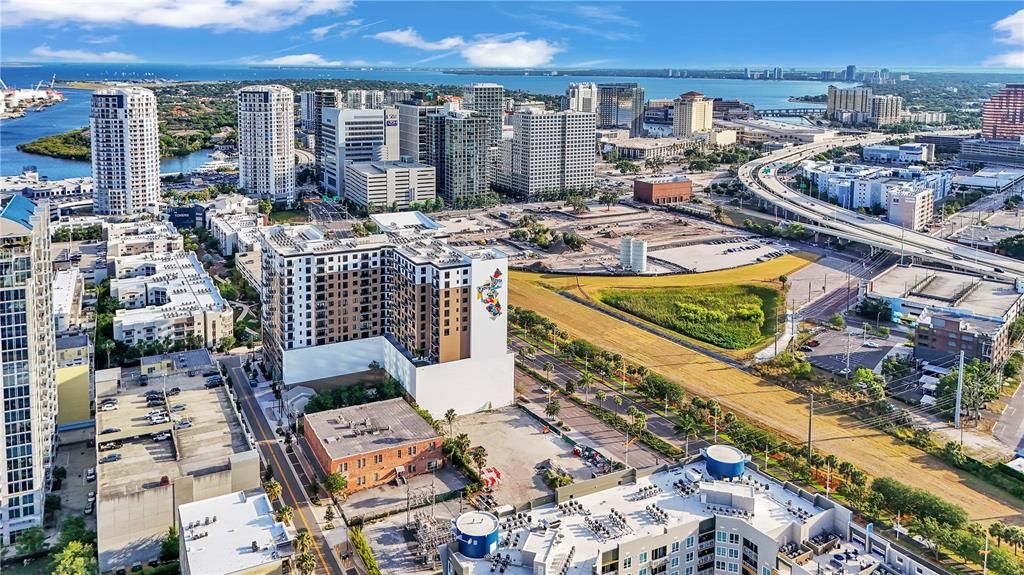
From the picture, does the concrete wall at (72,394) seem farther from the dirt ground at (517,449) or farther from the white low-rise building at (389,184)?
the white low-rise building at (389,184)

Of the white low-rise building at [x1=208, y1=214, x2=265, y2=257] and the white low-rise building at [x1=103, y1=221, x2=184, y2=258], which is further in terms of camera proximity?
the white low-rise building at [x1=208, y1=214, x2=265, y2=257]

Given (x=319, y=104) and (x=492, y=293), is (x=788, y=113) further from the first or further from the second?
(x=492, y=293)

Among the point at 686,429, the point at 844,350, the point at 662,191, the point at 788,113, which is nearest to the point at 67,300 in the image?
the point at 686,429

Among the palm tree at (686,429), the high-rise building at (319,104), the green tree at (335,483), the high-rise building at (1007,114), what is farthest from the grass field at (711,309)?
the high-rise building at (1007,114)

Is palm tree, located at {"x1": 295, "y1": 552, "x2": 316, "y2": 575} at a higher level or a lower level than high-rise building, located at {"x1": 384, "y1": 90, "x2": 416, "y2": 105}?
lower

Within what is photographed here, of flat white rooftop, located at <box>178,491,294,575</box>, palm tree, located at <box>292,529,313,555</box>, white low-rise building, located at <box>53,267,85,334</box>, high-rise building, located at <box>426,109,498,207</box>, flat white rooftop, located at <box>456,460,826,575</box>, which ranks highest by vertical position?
high-rise building, located at <box>426,109,498,207</box>

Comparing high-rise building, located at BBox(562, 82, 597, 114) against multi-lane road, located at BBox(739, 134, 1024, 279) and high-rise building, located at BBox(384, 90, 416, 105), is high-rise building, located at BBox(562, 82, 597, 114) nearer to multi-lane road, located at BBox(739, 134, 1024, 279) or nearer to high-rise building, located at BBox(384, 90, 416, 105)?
high-rise building, located at BBox(384, 90, 416, 105)

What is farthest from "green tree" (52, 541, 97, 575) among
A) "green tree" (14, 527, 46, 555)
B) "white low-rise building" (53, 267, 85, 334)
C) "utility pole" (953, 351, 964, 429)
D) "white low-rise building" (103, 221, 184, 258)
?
"white low-rise building" (103, 221, 184, 258)
